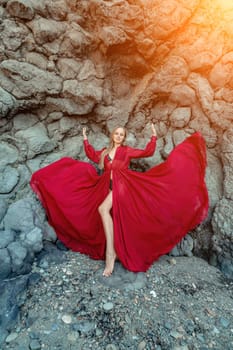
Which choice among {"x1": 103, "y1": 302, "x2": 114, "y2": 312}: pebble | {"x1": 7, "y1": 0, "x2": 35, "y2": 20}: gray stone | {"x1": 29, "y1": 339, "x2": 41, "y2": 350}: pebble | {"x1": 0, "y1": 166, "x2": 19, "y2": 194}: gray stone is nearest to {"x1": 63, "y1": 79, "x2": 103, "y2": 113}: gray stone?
{"x1": 7, "y1": 0, "x2": 35, "y2": 20}: gray stone

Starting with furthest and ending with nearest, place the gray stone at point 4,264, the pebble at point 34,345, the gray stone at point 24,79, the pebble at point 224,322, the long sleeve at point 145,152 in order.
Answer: the gray stone at point 24,79, the long sleeve at point 145,152, the gray stone at point 4,264, the pebble at point 224,322, the pebble at point 34,345

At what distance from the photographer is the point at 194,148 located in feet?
7.77

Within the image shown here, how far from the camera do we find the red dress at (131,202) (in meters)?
2.08

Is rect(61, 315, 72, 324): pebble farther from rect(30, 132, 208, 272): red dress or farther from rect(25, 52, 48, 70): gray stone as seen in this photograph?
rect(25, 52, 48, 70): gray stone

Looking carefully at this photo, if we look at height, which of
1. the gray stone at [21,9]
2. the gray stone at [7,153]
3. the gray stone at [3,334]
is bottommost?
the gray stone at [3,334]

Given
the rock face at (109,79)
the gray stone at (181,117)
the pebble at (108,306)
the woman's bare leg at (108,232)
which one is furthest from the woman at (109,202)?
the gray stone at (181,117)

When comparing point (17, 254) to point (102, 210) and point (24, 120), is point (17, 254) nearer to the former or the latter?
point (102, 210)

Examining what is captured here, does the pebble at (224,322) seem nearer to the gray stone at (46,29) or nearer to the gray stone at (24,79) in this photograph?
the gray stone at (24,79)

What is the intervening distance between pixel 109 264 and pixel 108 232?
26 centimetres

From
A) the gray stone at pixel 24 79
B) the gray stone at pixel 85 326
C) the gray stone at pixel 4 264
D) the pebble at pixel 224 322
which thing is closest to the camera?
the gray stone at pixel 85 326

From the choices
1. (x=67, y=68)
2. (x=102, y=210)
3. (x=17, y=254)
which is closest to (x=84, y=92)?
(x=67, y=68)

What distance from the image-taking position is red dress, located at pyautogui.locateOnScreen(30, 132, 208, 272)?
2.08 m

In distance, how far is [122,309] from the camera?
5.33 feet

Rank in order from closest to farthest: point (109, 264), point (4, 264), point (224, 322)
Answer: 1. point (224, 322)
2. point (4, 264)
3. point (109, 264)
